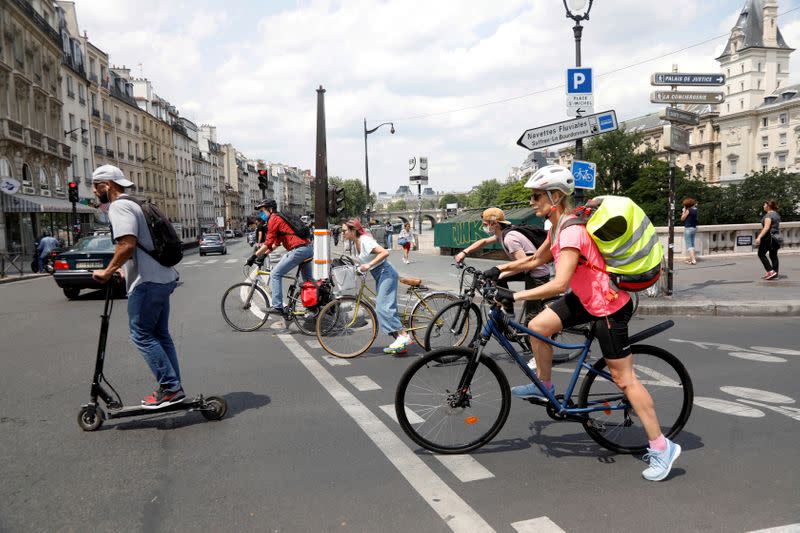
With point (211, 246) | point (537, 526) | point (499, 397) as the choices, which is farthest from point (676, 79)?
point (211, 246)

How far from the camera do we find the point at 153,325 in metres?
4.54

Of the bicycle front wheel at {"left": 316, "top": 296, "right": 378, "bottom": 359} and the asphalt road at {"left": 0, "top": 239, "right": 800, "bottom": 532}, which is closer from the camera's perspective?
the asphalt road at {"left": 0, "top": 239, "right": 800, "bottom": 532}

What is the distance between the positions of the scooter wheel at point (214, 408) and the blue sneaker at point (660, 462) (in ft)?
9.59

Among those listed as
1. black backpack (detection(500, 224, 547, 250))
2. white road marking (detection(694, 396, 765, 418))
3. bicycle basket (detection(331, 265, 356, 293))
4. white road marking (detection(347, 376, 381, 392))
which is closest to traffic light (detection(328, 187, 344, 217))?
bicycle basket (detection(331, 265, 356, 293))

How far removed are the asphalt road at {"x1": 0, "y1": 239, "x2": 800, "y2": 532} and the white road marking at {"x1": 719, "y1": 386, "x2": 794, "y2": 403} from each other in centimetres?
3

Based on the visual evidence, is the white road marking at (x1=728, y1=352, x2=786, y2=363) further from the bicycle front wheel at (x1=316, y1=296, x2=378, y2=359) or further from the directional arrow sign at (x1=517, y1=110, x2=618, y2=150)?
the directional arrow sign at (x1=517, y1=110, x2=618, y2=150)

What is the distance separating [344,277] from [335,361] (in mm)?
1341

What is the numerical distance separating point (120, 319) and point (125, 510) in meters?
7.70

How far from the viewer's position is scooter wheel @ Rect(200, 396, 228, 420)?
4.67 m

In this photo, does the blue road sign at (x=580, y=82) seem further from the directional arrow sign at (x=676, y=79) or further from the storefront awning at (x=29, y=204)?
the storefront awning at (x=29, y=204)

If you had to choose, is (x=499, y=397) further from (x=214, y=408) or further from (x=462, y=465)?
(x=214, y=408)

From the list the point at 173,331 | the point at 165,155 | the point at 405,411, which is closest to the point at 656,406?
the point at 405,411

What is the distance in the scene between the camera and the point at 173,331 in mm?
8961

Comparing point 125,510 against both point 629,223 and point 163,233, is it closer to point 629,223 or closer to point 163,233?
point 163,233
